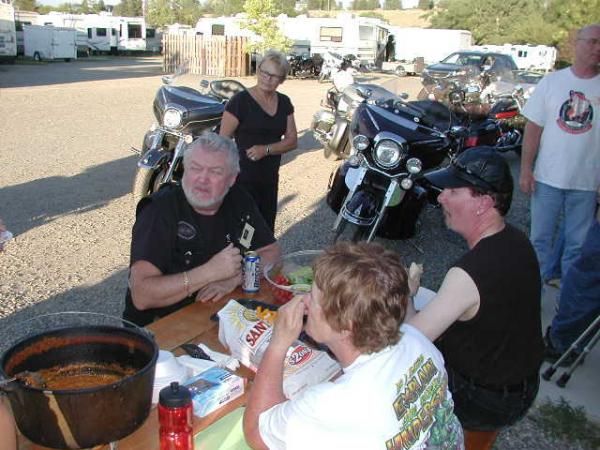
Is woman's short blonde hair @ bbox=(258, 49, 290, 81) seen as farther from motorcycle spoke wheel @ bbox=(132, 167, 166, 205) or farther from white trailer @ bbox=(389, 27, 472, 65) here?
white trailer @ bbox=(389, 27, 472, 65)

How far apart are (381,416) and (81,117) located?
1222 centimetres

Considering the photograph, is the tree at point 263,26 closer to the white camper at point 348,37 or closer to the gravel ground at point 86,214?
the white camper at point 348,37

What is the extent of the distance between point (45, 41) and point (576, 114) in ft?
99.6

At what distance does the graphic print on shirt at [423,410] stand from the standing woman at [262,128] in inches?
116

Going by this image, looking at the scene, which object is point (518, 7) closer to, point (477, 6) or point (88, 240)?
point (477, 6)

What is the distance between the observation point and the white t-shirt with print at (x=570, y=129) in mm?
3914

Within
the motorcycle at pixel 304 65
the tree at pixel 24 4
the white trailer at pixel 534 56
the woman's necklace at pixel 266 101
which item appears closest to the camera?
the woman's necklace at pixel 266 101

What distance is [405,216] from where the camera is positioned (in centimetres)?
510

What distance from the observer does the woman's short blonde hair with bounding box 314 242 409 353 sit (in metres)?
1.42

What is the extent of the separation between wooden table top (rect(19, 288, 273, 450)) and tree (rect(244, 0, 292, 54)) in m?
24.7

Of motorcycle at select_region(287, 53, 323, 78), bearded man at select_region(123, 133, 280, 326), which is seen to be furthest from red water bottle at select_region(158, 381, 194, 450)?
motorcycle at select_region(287, 53, 323, 78)

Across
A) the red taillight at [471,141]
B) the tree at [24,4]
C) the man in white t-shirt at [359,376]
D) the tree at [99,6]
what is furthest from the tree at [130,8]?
the man in white t-shirt at [359,376]

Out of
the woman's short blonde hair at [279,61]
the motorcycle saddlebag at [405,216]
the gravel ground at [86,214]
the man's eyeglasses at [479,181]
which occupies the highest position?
the woman's short blonde hair at [279,61]

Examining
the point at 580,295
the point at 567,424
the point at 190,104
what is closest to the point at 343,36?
the point at 190,104
